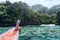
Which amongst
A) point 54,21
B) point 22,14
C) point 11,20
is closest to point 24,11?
point 22,14

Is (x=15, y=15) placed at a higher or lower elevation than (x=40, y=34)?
higher

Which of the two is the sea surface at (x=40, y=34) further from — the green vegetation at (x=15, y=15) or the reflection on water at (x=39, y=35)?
the green vegetation at (x=15, y=15)

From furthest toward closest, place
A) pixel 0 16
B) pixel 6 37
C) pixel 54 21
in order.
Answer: pixel 54 21 < pixel 0 16 < pixel 6 37

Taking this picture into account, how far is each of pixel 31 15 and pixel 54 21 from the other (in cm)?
715

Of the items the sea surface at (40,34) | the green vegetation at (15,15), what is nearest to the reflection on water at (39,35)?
the sea surface at (40,34)

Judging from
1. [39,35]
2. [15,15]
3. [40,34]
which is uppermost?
[15,15]

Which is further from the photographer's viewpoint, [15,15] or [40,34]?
[15,15]

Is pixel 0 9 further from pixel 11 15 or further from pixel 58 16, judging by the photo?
pixel 58 16

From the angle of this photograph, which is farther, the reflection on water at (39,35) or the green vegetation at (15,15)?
the green vegetation at (15,15)

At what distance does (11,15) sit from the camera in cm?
4431

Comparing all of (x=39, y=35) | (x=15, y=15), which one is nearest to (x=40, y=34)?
(x=39, y=35)

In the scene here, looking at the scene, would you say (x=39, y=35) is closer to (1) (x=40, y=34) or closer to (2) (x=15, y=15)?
(1) (x=40, y=34)

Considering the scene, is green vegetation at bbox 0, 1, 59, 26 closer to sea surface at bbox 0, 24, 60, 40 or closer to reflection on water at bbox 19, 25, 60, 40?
sea surface at bbox 0, 24, 60, 40

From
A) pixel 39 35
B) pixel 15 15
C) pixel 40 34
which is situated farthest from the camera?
pixel 15 15
